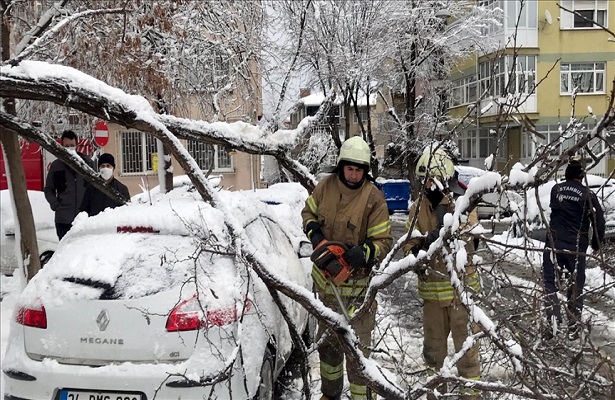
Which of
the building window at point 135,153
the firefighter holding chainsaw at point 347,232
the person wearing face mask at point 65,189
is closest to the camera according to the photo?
the firefighter holding chainsaw at point 347,232

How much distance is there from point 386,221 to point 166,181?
6.73m

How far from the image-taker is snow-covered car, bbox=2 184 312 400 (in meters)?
3.23

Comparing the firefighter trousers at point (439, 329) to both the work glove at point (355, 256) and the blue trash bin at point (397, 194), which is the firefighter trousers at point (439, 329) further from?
the blue trash bin at point (397, 194)

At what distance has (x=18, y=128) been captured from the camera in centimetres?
397

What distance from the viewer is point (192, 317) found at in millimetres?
3334

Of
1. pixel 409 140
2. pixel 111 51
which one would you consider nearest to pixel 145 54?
pixel 111 51

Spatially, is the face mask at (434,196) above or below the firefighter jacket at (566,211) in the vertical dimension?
above

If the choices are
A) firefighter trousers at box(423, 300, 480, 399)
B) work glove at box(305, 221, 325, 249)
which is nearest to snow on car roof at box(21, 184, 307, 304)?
work glove at box(305, 221, 325, 249)

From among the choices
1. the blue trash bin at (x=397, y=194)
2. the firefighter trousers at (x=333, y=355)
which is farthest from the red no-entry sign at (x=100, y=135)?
the blue trash bin at (x=397, y=194)

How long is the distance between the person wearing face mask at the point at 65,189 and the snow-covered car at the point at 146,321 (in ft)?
11.1

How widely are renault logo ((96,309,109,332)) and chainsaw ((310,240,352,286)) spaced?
4.38ft

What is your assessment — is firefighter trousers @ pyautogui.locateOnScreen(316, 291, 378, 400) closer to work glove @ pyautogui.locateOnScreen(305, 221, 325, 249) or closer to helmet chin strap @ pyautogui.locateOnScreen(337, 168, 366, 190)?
work glove @ pyautogui.locateOnScreen(305, 221, 325, 249)

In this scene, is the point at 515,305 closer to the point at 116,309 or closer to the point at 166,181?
the point at 116,309

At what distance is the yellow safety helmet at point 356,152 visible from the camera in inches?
158
